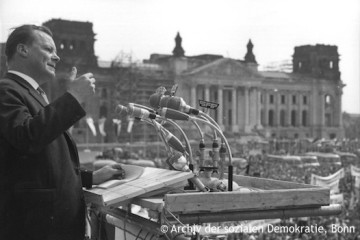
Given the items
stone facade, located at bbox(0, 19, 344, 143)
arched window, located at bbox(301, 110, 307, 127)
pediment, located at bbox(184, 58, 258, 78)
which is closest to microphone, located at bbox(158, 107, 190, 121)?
stone facade, located at bbox(0, 19, 344, 143)

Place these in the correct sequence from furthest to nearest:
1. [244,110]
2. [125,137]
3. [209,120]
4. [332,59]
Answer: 1. [332,59]
2. [244,110]
3. [125,137]
4. [209,120]

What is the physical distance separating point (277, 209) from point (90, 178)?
92cm

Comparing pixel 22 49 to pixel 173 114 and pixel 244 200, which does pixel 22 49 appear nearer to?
pixel 173 114

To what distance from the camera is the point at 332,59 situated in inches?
3095

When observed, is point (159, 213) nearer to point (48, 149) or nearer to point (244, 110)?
point (48, 149)

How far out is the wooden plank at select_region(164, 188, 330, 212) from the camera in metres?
2.25

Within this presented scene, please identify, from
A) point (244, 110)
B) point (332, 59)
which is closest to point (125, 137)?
point (244, 110)

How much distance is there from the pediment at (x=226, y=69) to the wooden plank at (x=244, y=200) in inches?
2378

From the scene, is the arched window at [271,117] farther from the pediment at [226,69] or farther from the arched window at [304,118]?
the pediment at [226,69]

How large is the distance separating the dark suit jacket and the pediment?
60911 millimetres

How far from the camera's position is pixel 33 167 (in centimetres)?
207

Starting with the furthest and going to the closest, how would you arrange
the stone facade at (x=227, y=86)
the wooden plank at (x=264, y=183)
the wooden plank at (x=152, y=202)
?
the stone facade at (x=227, y=86) < the wooden plank at (x=264, y=183) < the wooden plank at (x=152, y=202)

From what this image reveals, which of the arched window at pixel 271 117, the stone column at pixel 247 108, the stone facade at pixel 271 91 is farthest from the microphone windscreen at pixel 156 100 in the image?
the arched window at pixel 271 117

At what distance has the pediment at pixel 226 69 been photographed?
64.1 m
